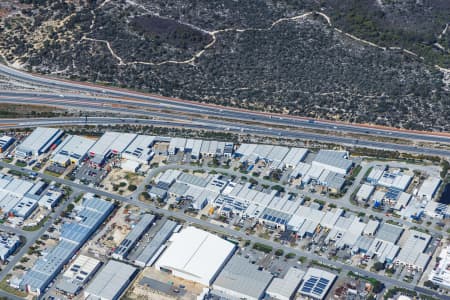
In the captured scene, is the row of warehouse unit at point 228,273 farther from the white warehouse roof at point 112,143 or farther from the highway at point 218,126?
the highway at point 218,126

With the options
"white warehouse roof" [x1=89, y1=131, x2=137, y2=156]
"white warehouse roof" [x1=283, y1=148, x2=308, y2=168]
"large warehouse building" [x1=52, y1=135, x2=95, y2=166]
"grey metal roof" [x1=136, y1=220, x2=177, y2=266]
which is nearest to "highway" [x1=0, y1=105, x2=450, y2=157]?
"white warehouse roof" [x1=283, y1=148, x2=308, y2=168]

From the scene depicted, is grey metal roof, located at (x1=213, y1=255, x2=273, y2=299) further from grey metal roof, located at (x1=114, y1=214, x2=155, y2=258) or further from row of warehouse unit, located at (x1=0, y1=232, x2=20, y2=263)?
row of warehouse unit, located at (x1=0, y1=232, x2=20, y2=263)

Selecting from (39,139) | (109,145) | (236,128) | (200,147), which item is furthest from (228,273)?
(39,139)

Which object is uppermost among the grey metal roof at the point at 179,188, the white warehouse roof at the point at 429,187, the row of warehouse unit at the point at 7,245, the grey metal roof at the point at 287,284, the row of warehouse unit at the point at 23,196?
the white warehouse roof at the point at 429,187

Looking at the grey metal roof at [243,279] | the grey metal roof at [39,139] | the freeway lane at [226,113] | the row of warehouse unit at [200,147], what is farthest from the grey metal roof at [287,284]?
the grey metal roof at [39,139]

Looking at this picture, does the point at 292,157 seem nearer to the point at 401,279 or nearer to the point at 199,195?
the point at 199,195
